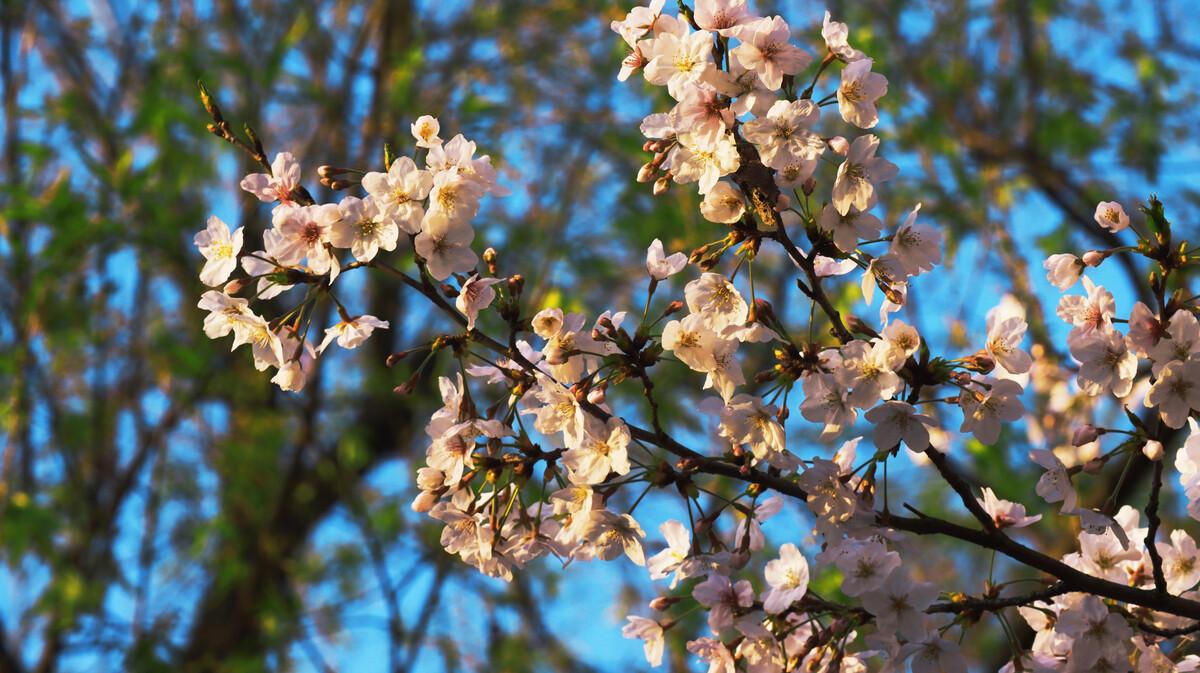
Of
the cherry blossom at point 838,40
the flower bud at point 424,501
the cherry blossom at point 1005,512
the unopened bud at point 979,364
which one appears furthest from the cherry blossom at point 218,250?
the cherry blossom at point 1005,512

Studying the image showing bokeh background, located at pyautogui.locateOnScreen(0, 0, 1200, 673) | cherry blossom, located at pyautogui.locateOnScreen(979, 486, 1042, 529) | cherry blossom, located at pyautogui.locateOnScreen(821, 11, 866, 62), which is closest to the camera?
cherry blossom, located at pyautogui.locateOnScreen(821, 11, 866, 62)

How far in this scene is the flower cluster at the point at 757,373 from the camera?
1395 millimetres

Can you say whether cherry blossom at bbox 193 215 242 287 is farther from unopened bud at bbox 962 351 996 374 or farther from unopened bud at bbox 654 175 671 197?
unopened bud at bbox 962 351 996 374

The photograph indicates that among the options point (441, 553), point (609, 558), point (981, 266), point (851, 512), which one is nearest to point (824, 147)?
point (851, 512)

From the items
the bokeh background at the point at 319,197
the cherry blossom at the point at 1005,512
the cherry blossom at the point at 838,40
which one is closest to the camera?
the cherry blossom at the point at 838,40

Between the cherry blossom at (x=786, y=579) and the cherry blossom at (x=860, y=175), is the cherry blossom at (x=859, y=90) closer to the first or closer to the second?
the cherry blossom at (x=860, y=175)

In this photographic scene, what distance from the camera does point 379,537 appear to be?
5.39 metres

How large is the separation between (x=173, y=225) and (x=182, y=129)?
1203 mm

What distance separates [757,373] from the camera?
1455mm

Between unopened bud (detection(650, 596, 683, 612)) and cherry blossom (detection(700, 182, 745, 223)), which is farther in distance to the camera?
unopened bud (detection(650, 596, 683, 612))

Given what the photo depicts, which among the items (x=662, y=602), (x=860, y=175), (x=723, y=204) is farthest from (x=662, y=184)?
(x=662, y=602)

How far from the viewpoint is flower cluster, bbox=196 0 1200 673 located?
1.39m

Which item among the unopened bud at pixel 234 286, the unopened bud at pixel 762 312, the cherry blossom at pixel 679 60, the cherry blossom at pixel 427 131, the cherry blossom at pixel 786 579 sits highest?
the unopened bud at pixel 234 286

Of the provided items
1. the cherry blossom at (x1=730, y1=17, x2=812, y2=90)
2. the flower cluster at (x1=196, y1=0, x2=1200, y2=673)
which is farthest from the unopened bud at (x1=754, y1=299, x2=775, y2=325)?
the cherry blossom at (x1=730, y1=17, x2=812, y2=90)
